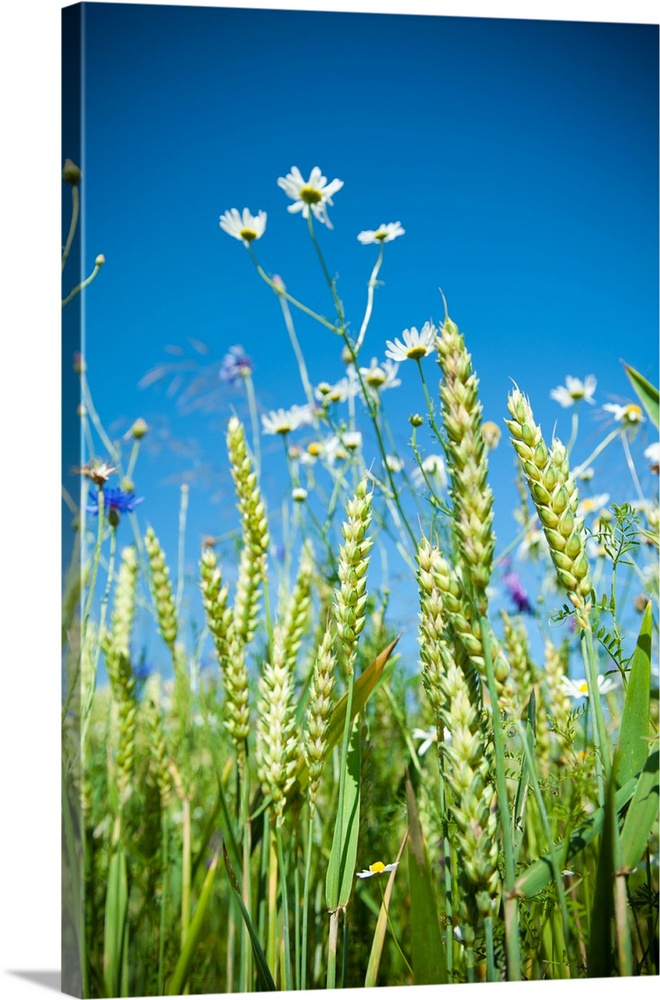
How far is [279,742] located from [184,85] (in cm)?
126

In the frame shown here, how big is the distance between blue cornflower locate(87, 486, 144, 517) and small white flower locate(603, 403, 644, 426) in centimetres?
102

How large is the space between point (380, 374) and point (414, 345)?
117 mm

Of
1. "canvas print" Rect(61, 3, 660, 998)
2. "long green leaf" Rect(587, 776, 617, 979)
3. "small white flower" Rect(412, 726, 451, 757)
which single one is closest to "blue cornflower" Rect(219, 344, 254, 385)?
"canvas print" Rect(61, 3, 660, 998)

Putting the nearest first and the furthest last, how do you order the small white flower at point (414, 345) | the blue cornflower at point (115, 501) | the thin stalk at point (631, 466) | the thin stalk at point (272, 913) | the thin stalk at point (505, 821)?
the thin stalk at point (505, 821), the thin stalk at point (272, 913), the blue cornflower at point (115, 501), the small white flower at point (414, 345), the thin stalk at point (631, 466)

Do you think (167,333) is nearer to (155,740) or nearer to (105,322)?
(105,322)

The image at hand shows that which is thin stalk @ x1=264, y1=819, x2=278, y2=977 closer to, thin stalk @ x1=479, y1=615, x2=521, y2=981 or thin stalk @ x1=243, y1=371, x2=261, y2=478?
thin stalk @ x1=479, y1=615, x2=521, y2=981

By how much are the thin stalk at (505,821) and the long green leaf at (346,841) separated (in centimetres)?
Answer: 30

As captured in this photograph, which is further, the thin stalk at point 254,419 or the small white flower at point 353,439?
the small white flower at point 353,439

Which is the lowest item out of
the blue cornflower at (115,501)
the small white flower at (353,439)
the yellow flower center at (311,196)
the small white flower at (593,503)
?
the blue cornflower at (115,501)

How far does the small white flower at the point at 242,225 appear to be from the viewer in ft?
6.97

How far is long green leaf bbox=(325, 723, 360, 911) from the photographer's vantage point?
1839 millimetres

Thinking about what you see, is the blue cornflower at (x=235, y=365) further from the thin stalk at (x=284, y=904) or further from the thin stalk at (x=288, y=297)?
the thin stalk at (x=284, y=904)

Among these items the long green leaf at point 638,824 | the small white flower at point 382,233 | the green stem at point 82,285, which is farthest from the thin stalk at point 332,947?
the small white flower at point 382,233
